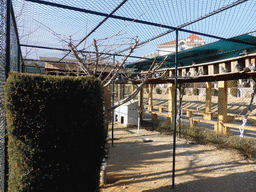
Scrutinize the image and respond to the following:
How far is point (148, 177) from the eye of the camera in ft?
15.6

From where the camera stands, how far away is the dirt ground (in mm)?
4285

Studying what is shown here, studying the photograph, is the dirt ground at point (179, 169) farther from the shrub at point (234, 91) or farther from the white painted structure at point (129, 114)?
the shrub at point (234, 91)

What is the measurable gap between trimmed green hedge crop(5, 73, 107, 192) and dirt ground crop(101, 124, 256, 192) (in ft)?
5.82

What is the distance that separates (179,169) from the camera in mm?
5262

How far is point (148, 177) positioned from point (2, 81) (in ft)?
13.2

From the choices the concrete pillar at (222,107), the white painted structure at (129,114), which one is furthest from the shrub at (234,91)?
the concrete pillar at (222,107)

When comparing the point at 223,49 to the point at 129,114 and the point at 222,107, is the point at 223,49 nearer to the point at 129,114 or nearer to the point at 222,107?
the point at 222,107

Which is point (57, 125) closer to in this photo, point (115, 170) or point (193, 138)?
point (115, 170)

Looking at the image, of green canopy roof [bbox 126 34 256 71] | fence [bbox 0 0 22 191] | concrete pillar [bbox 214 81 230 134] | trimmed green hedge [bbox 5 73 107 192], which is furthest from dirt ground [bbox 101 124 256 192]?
green canopy roof [bbox 126 34 256 71]

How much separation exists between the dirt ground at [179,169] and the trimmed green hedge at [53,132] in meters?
1.77

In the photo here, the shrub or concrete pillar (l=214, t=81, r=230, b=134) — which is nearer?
concrete pillar (l=214, t=81, r=230, b=134)

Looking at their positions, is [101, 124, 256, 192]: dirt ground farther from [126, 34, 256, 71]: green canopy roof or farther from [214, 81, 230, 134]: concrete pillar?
[126, 34, 256, 71]: green canopy roof

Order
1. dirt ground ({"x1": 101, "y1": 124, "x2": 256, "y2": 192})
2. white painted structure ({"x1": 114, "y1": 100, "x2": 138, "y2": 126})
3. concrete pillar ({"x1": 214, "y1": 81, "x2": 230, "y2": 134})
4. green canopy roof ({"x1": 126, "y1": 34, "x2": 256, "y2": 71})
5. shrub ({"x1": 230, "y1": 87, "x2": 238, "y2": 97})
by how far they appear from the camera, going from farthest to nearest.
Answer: shrub ({"x1": 230, "y1": 87, "x2": 238, "y2": 97}) → white painted structure ({"x1": 114, "y1": 100, "x2": 138, "y2": 126}) → concrete pillar ({"x1": 214, "y1": 81, "x2": 230, "y2": 134}) → green canopy roof ({"x1": 126, "y1": 34, "x2": 256, "y2": 71}) → dirt ground ({"x1": 101, "y1": 124, "x2": 256, "y2": 192})

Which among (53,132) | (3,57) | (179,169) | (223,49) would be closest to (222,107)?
(223,49)
